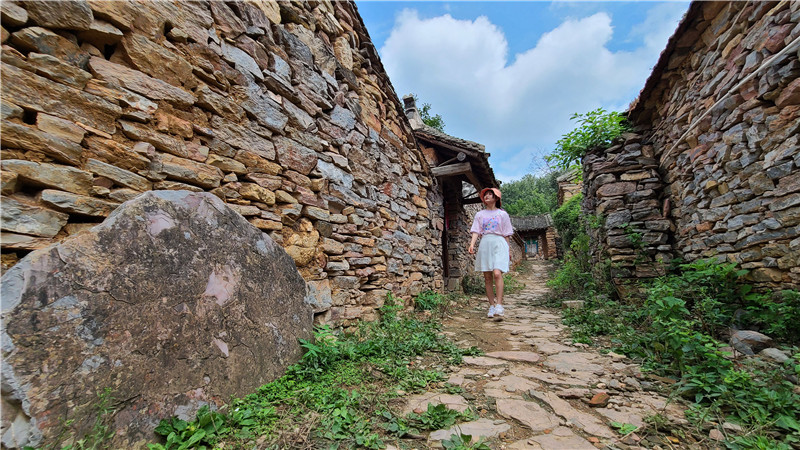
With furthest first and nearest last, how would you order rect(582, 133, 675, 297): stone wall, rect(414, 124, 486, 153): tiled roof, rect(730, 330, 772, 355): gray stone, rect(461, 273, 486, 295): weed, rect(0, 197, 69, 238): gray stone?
rect(461, 273, 486, 295): weed → rect(414, 124, 486, 153): tiled roof → rect(582, 133, 675, 297): stone wall → rect(730, 330, 772, 355): gray stone → rect(0, 197, 69, 238): gray stone

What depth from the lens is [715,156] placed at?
3014 mm

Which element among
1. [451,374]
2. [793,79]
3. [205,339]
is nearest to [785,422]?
[451,374]

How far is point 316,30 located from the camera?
316 centimetres

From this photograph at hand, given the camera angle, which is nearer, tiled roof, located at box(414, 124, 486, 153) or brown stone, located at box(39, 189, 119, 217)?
brown stone, located at box(39, 189, 119, 217)

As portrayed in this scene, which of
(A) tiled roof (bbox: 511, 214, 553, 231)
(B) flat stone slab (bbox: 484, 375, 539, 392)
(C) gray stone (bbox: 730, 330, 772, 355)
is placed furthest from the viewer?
(A) tiled roof (bbox: 511, 214, 553, 231)

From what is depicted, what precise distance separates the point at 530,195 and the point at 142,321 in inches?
1169

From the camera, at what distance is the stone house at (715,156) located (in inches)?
92.4

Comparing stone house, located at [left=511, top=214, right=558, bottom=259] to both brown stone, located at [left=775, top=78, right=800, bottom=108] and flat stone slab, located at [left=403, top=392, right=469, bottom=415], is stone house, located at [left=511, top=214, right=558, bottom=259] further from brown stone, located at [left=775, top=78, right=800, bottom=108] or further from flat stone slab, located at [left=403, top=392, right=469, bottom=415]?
flat stone slab, located at [left=403, top=392, right=469, bottom=415]

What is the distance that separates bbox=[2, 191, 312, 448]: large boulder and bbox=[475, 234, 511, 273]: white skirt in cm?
301

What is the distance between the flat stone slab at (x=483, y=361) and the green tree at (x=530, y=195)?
69.8 ft

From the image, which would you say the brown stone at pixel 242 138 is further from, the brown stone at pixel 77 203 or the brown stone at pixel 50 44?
the brown stone at pixel 77 203

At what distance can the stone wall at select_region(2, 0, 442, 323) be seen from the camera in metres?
1.34

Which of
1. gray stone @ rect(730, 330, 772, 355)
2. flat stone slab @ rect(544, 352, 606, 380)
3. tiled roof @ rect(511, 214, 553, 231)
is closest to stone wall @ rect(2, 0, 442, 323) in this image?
flat stone slab @ rect(544, 352, 606, 380)

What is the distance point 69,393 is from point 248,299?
807 mm
